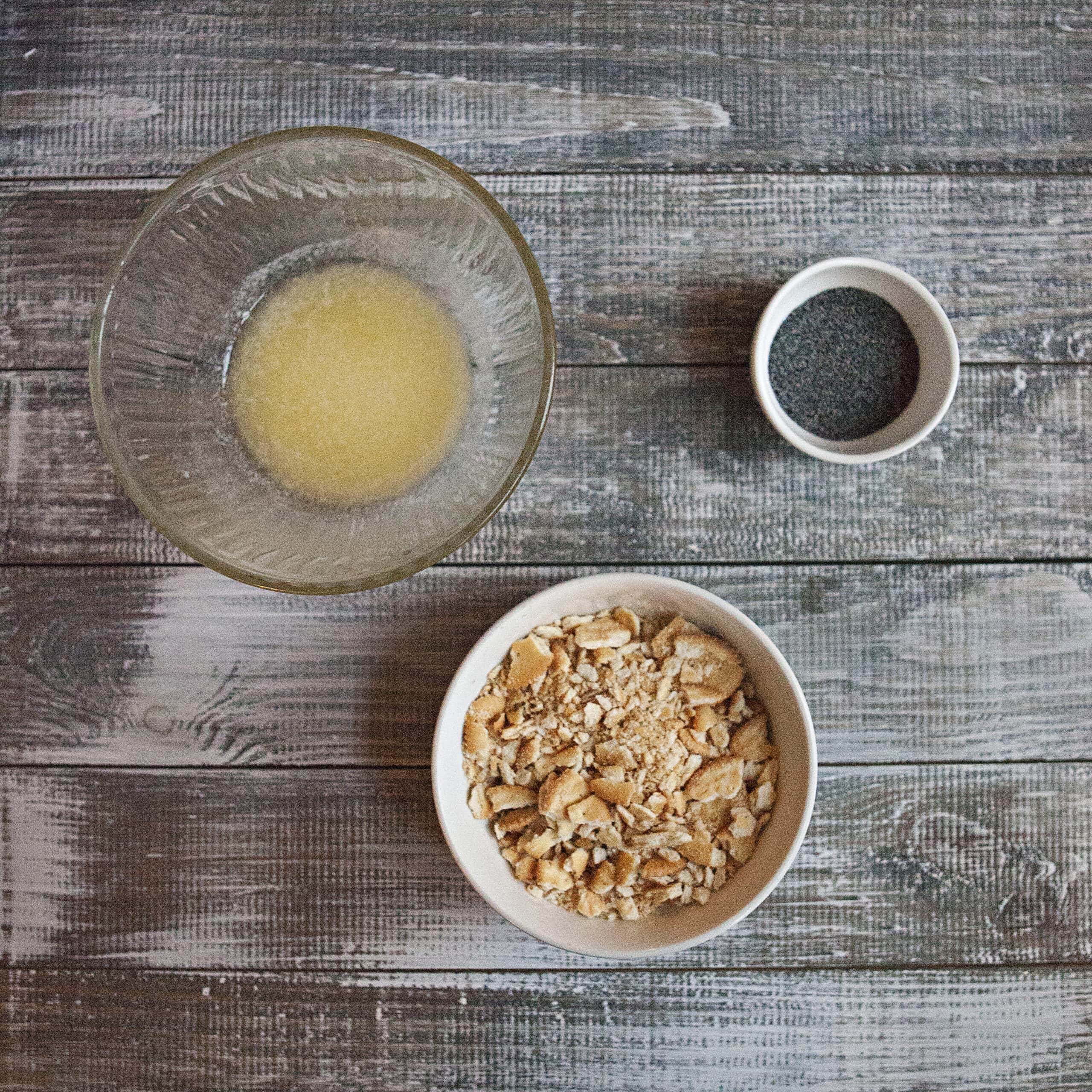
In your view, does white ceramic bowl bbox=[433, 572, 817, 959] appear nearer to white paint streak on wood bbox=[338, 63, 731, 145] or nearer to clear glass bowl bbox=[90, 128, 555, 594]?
clear glass bowl bbox=[90, 128, 555, 594]

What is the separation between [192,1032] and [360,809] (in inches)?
11.7

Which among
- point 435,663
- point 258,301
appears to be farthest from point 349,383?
point 435,663

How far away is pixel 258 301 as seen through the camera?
870 millimetres

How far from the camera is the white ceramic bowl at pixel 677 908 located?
86cm

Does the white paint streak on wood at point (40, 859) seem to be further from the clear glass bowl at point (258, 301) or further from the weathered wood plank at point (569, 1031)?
the clear glass bowl at point (258, 301)

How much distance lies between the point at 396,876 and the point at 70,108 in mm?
886

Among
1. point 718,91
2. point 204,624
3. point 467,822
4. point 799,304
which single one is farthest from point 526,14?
point 467,822

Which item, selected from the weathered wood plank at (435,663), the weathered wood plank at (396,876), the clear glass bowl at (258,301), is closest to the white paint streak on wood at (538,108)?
the clear glass bowl at (258,301)

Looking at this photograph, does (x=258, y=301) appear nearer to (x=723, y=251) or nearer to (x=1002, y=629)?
(x=723, y=251)

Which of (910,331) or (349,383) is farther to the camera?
(910,331)

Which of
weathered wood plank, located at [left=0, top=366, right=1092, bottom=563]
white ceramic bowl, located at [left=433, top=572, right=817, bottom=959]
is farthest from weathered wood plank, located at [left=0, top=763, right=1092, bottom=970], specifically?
weathered wood plank, located at [left=0, top=366, right=1092, bottom=563]

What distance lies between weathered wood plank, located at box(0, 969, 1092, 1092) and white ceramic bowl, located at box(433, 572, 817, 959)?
0.13 m

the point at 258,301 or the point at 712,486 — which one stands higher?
the point at 258,301

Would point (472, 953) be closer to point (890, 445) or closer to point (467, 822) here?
point (467, 822)
